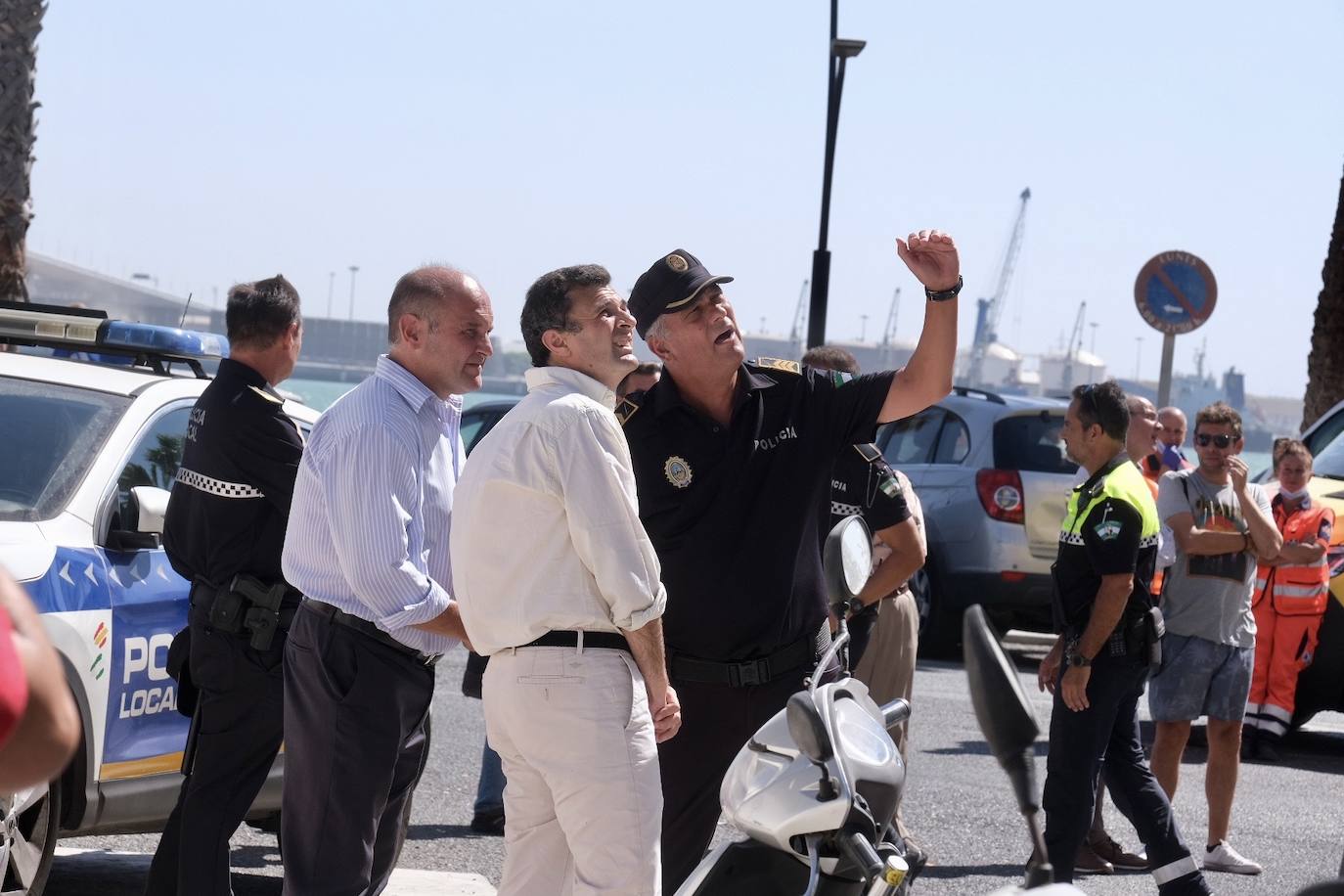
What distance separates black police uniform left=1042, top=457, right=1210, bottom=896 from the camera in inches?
220

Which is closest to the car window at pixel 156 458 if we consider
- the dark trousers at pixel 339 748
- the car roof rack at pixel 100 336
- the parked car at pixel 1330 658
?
the car roof rack at pixel 100 336

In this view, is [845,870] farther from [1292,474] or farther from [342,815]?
[1292,474]

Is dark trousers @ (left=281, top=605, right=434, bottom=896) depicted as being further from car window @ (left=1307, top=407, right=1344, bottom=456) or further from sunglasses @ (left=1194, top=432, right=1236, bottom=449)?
car window @ (left=1307, top=407, right=1344, bottom=456)

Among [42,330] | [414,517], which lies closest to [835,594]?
[414,517]

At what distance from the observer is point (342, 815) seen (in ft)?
13.4

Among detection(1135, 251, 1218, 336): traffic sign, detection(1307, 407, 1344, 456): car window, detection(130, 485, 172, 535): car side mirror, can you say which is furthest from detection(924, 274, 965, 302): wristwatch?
detection(1135, 251, 1218, 336): traffic sign

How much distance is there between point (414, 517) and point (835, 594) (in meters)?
1.40

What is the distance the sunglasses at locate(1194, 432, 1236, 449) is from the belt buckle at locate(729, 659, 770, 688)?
4.09 metres

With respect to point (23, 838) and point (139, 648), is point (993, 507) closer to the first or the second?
point (139, 648)

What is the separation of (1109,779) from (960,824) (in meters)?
1.32

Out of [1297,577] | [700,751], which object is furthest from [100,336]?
[1297,577]

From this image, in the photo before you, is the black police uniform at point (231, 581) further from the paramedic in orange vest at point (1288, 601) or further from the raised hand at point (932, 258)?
the paramedic in orange vest at point (1288, 601)

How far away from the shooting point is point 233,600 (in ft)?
15.4

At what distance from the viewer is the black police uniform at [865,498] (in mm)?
5539
